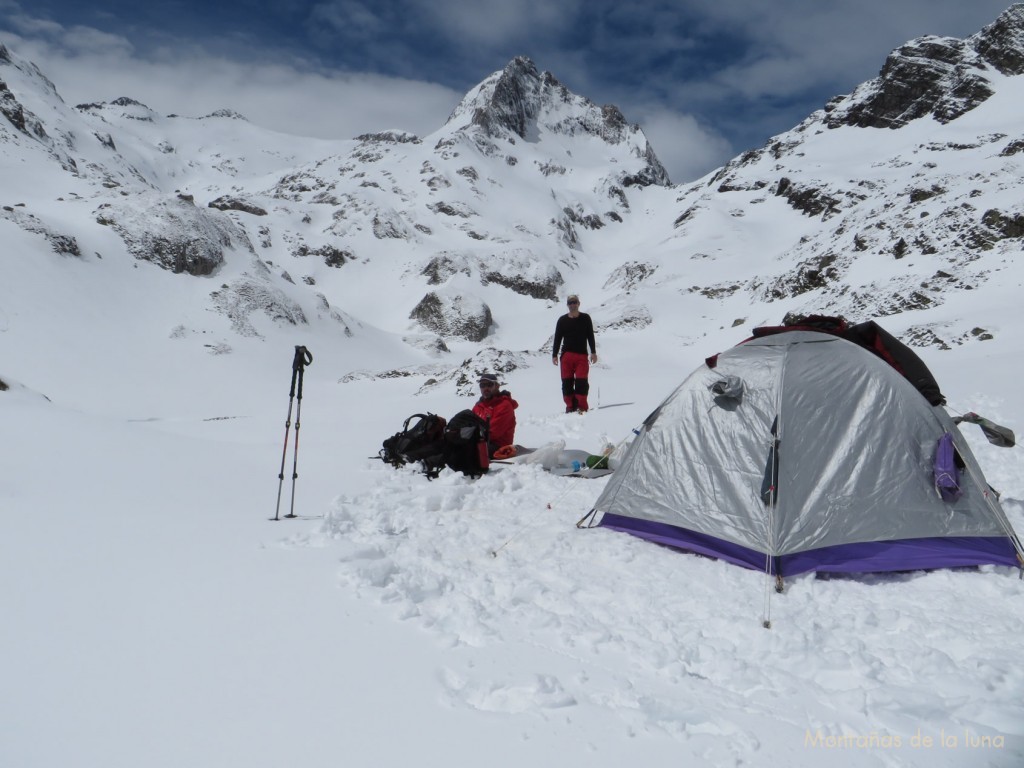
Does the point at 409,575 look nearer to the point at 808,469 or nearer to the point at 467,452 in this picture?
the point at 808,469

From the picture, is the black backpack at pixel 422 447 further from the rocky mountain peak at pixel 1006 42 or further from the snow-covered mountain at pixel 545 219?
the rocky mountain peak at pixel 1006 42

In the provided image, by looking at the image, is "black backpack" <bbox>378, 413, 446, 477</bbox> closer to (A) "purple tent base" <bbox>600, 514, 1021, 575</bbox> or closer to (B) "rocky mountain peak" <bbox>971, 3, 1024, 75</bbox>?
(A) "purple tent base" <bbox>600, 514, 1021, 575</bbox>

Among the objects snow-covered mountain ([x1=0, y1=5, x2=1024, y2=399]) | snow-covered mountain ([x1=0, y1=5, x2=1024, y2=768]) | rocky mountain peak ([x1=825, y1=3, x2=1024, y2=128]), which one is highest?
rocky mountain peak ([x1=825, y1=3, x2=1024, y2=128])

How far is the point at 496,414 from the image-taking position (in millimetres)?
8188

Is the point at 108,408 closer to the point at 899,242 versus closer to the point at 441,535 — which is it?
the point at 441,535

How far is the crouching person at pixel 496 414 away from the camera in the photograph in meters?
8.09

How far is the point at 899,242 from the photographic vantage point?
83.1ft

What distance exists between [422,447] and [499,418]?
133cm

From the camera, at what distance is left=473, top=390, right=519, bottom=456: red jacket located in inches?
320

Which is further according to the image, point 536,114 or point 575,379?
point 536,114

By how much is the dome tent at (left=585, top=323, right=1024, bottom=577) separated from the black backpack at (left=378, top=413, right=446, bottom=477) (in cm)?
265

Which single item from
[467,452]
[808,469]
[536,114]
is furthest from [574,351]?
[536,114]

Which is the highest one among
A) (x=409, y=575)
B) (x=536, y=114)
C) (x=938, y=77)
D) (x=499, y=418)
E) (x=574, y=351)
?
(x=536, y=114)

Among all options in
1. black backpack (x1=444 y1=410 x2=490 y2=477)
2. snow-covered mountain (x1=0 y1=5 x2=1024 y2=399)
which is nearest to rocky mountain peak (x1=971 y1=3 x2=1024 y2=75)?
snow-covered mountain (x1=0 y1=5 x2=1024 y2=399)
